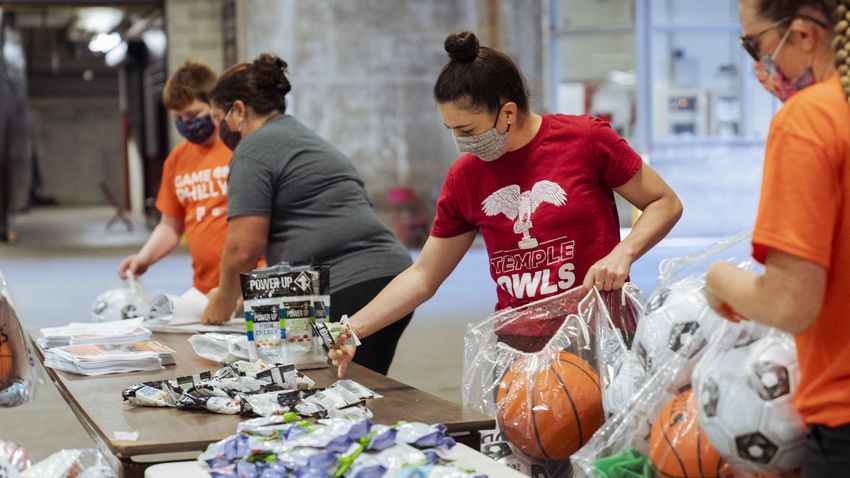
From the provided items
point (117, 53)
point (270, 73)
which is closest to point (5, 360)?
point (270, 73)

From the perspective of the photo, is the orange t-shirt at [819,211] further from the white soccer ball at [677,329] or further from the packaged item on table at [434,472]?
the packaged item on table at [434,472]

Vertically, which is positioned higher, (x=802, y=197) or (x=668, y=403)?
(x=802, y=197)

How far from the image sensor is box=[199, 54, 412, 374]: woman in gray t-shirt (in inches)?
128

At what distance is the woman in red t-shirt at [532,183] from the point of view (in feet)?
8.41

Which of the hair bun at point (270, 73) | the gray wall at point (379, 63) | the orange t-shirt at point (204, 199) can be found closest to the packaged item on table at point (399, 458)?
the hair bun at point (270, 73)

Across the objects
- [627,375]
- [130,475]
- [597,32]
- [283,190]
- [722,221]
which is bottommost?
[722,221]

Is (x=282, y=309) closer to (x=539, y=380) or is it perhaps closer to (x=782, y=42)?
(x=539, y=380)

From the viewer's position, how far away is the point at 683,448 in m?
1.85

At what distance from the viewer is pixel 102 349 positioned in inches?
119

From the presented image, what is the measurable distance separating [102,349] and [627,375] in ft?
4.99

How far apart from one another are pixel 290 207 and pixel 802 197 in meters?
1.99

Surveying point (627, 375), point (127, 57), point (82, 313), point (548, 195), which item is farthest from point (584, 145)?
point (127, 57)

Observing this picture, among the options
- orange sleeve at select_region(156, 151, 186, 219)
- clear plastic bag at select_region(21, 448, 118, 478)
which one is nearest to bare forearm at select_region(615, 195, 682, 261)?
clear plastic bag at select_region(21, 448, 118, 478)

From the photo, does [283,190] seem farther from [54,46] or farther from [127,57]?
[54,46]
